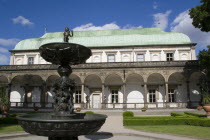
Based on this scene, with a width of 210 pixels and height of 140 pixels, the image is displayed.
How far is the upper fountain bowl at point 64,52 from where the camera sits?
22.3 ft

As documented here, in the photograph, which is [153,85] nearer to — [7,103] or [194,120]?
[194,120]

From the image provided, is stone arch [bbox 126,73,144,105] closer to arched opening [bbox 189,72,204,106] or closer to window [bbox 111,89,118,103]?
window [bbox 111,89,118,103]

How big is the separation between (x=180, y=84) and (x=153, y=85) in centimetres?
414

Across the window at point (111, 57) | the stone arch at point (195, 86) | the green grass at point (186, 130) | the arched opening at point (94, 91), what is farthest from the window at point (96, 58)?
the green grass at point (186, 130)

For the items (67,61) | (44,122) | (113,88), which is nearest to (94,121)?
(44,122)

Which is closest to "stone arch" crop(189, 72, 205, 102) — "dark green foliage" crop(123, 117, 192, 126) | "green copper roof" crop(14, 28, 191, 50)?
"green copper roof" crop(14, 28, 191, 50)

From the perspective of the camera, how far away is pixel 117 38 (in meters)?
34.5

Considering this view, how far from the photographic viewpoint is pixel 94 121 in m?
5.46

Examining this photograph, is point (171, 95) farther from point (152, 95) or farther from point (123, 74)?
point (123, 74)

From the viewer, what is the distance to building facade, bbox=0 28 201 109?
28.3 metres

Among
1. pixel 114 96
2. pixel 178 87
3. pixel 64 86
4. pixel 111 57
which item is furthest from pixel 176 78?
pixel 64 86

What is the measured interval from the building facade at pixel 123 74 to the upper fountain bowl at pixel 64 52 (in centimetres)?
2081

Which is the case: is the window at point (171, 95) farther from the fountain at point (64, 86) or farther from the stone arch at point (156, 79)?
the fountain at point (64, 86)

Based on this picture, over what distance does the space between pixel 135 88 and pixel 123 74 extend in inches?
157
